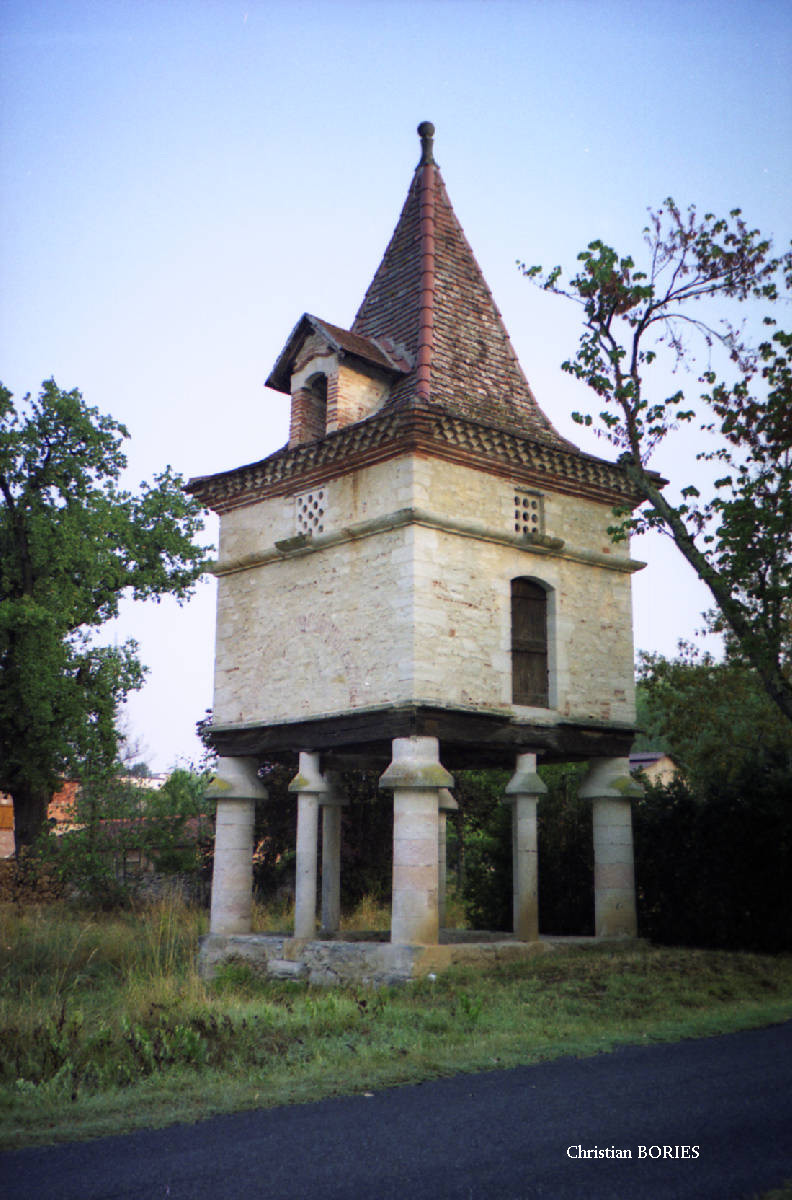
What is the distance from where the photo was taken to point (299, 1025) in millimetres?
8977

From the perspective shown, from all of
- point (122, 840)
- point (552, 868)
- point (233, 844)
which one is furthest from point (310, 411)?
point (122, 840)

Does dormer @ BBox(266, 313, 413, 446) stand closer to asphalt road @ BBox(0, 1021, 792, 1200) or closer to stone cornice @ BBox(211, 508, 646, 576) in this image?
stone cornice @ BBox(211, 508, 646, 576)

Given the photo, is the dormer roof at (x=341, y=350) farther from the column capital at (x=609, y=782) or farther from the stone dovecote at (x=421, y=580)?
the column capital at (x=609, y=782)

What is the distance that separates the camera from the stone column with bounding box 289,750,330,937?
14062 mm

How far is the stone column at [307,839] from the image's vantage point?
14062mm

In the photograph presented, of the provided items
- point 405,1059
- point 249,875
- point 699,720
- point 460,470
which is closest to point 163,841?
point 249,875

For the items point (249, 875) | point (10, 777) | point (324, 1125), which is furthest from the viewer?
point (10, 777)

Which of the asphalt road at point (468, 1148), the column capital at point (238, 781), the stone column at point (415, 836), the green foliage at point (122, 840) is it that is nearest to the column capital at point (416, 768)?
the stone column at point (415, 836)

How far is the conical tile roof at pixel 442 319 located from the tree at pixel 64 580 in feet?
30.9

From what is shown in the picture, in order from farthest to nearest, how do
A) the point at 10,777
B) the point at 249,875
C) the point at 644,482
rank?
the point at 10,777 < the point at 249,875 < the point at 644,482

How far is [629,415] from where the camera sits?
13406 mm

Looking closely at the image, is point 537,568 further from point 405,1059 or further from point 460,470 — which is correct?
point 405,1059

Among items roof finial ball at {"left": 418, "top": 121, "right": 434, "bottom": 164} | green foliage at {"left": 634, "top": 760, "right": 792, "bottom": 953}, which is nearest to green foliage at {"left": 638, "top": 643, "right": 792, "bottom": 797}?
green foliage at {"left": 634, "top": 760, "right": 792, "bottom": 953}

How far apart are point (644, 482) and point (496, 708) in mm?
3505
